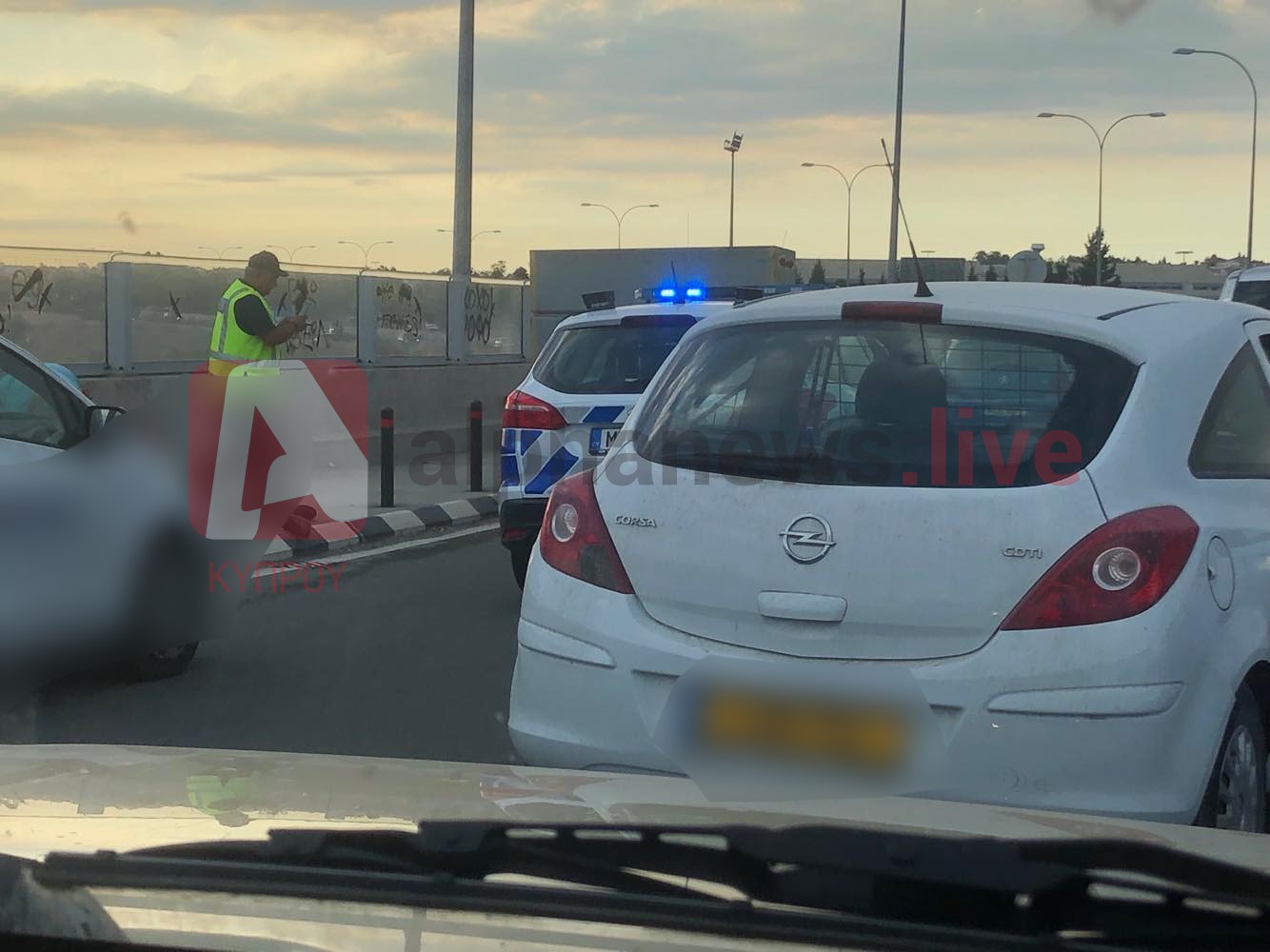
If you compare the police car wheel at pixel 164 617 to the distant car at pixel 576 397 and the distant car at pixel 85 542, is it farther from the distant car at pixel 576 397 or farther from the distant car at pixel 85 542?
the distant car at pixel 576 397

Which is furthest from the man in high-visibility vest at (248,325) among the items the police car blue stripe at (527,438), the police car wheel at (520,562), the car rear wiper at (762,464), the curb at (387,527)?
the car rear wiper at (762,464)

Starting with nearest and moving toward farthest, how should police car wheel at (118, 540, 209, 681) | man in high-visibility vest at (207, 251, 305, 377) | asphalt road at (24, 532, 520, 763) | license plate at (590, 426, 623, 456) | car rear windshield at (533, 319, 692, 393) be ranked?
asphalt road at (24, 532, 520, 763), police car wheel at (118, 540, 209, 681), license plate at (590, 426, 623, 456), car rear windshield at (533, 319, 692, 393), man in high-visibility vest at (207, 251, 305, 377)

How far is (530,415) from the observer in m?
8.34

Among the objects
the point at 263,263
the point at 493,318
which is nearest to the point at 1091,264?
the point at 493,318

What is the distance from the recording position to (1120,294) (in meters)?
4.24

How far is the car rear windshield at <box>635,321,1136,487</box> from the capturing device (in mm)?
3557

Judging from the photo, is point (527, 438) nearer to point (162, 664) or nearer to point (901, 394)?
point (162, 664)

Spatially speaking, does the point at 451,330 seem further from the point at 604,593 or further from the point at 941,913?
the point at 941,913

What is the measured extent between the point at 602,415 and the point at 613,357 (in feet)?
1.29

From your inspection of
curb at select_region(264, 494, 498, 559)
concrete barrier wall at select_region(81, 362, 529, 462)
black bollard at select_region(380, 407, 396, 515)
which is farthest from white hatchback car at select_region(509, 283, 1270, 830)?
concrete barrier wall at select_region(81, 362, 529, 462)

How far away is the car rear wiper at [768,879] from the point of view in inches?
79.3

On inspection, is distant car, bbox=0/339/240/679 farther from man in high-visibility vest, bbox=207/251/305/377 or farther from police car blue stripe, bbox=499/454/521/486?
man in high-visibility vest, bbox=207/251/305/377

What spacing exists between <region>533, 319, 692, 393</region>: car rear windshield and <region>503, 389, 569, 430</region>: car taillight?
15 centimetres

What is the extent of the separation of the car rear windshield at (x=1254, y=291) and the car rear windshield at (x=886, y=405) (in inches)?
556
